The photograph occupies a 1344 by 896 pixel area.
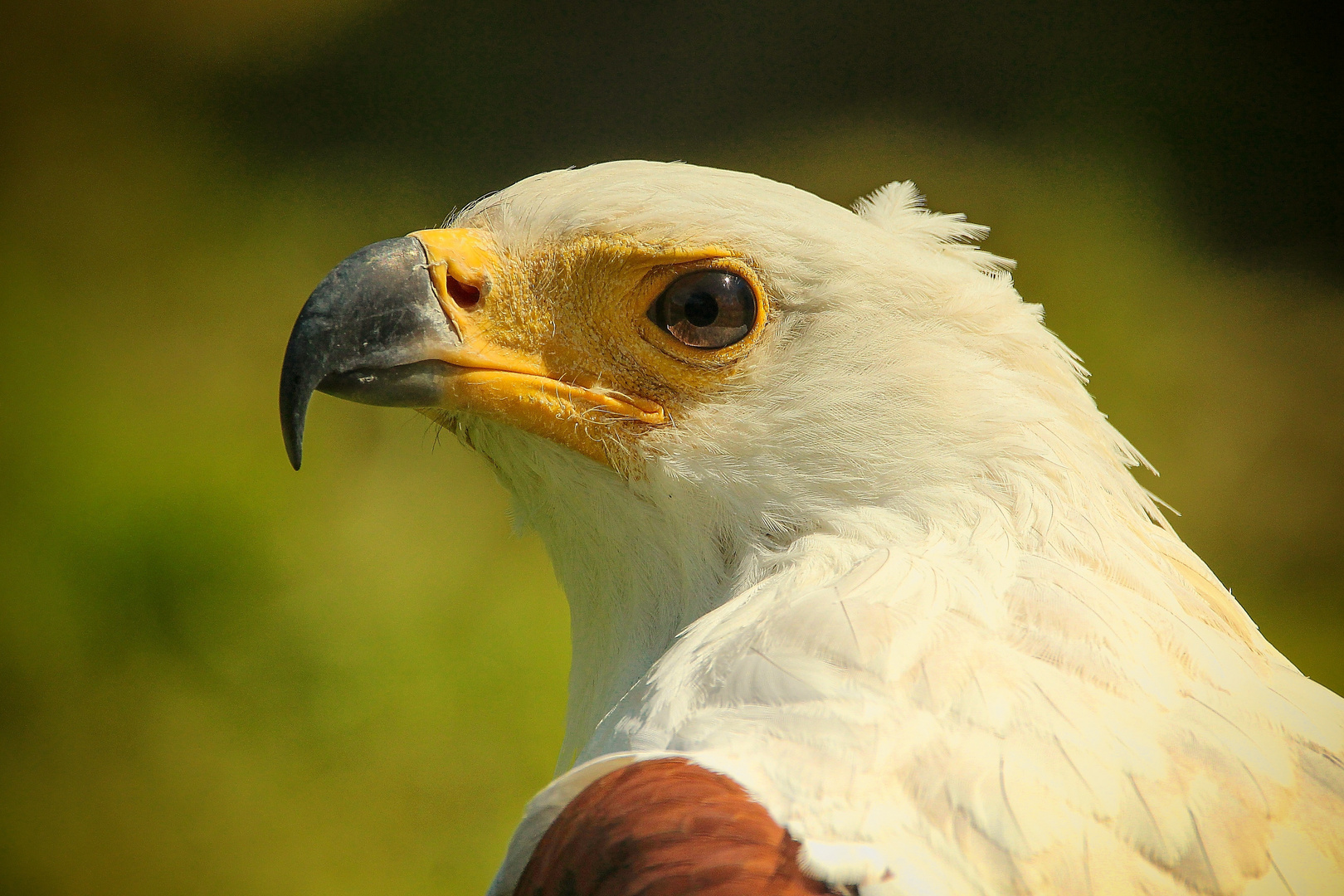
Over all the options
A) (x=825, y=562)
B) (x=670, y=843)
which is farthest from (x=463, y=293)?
(x=670, y=843)

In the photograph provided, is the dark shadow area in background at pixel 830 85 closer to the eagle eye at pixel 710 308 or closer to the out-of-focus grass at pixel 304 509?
the out-of-focus grass at pixel 304 509

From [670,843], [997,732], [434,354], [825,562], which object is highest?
[434,354]

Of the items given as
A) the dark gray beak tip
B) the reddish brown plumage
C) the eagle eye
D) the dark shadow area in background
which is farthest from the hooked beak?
the dark shadow area in background

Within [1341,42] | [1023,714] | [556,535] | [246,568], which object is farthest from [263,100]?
[1023,714]

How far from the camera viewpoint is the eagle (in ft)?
4.74

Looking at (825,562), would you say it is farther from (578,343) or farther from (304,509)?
(304,509)

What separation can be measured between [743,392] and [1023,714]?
78 centimetres

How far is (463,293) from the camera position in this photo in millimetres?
2125

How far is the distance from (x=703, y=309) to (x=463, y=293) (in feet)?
1.62

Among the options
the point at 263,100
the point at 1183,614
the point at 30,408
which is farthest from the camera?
the point at 263,100

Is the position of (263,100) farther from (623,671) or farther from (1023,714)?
(1023,714)

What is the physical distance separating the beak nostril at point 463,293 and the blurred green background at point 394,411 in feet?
11.4

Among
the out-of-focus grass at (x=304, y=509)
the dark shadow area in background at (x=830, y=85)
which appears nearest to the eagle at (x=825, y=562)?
the out-of-focus grass at (x=304, y=509)

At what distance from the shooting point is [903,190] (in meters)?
2.43
